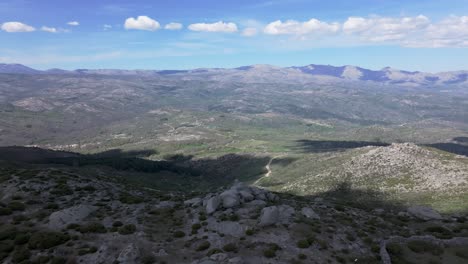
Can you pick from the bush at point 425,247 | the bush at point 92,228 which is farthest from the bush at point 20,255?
the bush at point 425,247

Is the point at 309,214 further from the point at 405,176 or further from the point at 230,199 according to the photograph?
the point at 405,176

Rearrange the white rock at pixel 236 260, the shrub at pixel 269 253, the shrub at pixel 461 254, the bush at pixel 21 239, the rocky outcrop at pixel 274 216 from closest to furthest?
the white rock at pixel 236 260, the shrub at pixel 269 253, the shrub at pixel 461 254, the bush at pixel 21 239, the rocky outcrop at pixel 274 216

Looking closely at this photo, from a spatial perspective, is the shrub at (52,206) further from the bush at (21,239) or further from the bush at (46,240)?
the bush at (21,239)

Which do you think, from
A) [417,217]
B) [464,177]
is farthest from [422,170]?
[417,217]

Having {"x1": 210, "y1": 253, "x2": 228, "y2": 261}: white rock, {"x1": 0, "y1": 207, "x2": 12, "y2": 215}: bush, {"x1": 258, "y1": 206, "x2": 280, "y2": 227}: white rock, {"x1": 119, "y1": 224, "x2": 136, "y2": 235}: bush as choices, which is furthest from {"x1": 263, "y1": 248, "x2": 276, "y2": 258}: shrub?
{"x1": 0, "y1": 207, "x2": 12, "y2": 215}: bush

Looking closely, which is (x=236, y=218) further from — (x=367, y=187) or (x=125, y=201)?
(x=367, y=187)

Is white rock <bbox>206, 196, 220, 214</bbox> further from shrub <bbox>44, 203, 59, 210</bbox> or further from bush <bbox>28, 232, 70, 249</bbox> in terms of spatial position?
shrub <bbox>44, 203, 59, 210</bbox>
